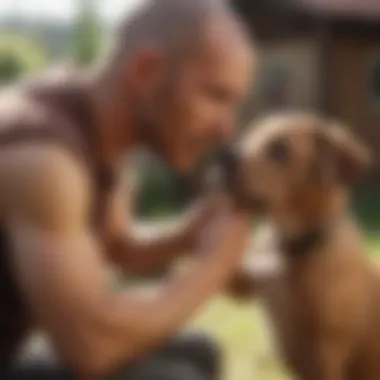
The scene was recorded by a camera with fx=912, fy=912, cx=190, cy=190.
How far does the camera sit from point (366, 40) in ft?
10.1

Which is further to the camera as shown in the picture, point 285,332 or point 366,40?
point 366,40

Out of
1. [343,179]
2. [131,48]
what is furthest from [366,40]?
[131,48]

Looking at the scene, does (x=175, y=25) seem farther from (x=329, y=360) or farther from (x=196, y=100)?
(x=329, y=360)

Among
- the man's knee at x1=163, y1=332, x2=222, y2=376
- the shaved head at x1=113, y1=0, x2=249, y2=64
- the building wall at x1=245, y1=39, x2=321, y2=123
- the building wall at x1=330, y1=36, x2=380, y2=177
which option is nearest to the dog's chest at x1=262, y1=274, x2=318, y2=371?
the man's knee at x1=163, y1=332, x2=222, y2=376

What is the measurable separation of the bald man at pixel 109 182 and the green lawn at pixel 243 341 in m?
0.37

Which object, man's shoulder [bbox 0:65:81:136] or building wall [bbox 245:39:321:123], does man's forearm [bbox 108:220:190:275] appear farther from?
building wall [bbox 245:39:321:123]

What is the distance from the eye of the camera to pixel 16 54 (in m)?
1.61

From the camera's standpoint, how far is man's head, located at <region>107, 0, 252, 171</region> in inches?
33.6

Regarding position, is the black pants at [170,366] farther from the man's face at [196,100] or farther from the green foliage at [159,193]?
the green foliage at [159,193]

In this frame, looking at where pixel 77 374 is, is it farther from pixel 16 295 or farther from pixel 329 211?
pixel 329 211

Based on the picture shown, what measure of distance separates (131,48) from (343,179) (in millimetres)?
318

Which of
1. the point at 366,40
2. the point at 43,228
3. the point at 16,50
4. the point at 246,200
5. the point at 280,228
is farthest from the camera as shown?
the point at 366,40

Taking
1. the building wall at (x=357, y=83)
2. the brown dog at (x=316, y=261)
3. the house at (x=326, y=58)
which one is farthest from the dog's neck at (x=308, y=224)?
the building wall at (x=357, y=83)

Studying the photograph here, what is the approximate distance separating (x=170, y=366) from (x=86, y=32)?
31.6 inches
